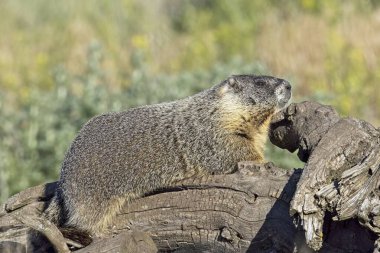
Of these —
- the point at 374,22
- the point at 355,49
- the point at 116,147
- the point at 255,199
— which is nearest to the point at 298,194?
the point at 255,199

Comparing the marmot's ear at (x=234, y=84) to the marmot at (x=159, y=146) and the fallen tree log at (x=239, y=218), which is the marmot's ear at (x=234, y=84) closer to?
the marmot at (x=159, y=146)

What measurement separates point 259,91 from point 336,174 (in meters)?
1.79

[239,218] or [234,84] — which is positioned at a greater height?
[234,84]

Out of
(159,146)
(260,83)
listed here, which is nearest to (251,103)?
(260,83)

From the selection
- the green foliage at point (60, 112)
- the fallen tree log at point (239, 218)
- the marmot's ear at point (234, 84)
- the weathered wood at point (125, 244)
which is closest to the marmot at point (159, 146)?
the marmot's ear at point (234, 84)

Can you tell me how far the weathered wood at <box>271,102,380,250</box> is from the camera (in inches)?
160

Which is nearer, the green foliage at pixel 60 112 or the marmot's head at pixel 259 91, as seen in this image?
the marmot's head at pixel 259 91

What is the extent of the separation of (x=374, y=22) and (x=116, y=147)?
787 cm

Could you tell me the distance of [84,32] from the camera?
602 inches

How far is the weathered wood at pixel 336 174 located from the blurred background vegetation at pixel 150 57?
4.14 metres

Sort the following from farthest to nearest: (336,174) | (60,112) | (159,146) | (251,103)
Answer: (60,112) < (251,103) < (159,146) < (336,174)

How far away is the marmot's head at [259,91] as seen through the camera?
604 centimetres

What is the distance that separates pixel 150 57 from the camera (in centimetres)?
1341

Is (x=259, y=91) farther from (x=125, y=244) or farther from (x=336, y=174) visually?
(x=125, y=244)
